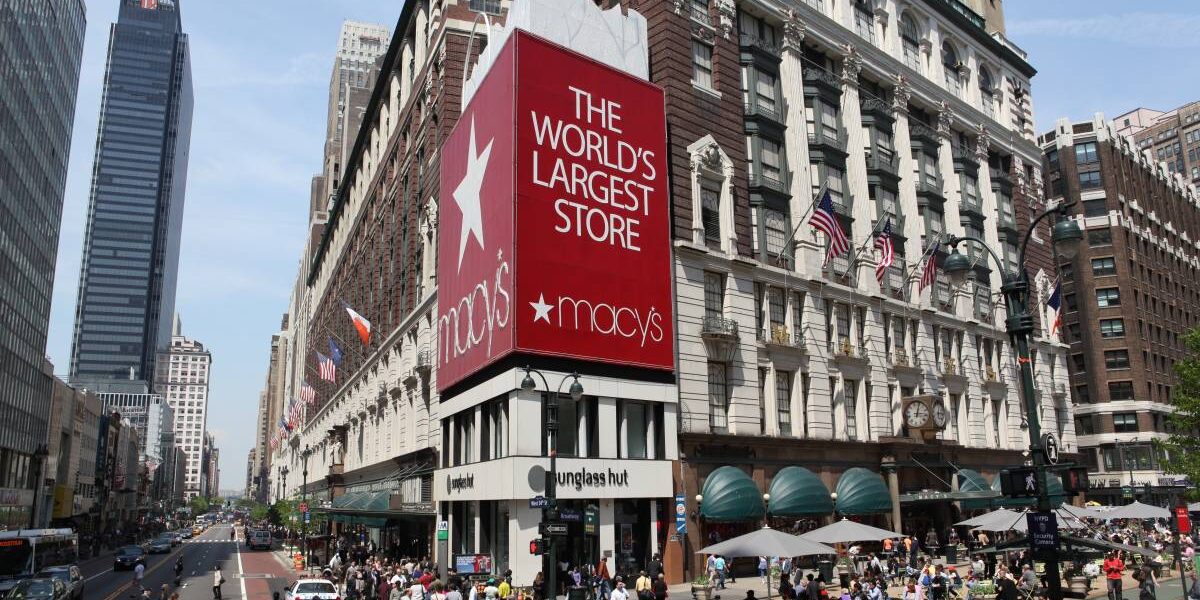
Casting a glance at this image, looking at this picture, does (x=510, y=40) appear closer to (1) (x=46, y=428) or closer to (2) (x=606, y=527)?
(2) (x=606, y=527)

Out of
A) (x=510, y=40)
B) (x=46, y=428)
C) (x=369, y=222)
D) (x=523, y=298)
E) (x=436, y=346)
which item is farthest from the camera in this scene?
(x=46, y=428)

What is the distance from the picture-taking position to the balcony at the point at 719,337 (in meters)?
39.8

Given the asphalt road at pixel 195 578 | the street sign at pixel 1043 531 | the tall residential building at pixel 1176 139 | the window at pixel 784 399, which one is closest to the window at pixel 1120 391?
the window at pixel 784 399

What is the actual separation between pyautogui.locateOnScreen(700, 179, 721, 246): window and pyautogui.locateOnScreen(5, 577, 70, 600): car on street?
3095 centimetres

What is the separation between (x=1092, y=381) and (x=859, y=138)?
4992 cm

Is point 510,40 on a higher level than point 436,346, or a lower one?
higher

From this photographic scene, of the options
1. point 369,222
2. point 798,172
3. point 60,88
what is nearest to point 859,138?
point 798,172

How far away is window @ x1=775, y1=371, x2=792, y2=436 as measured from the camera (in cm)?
4297

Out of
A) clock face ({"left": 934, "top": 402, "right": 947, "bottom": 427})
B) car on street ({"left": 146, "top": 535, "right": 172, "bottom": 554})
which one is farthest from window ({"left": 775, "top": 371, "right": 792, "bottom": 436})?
car on street ({"left": 146, "top": 535, "right": 172, "bottom": 554})

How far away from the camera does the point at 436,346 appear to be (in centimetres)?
4666

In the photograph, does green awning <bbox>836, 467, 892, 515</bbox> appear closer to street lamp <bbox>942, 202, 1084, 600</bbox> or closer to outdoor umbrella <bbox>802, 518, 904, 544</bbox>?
outdoor umbrella <bbox>802, 518, 904, 544</bbox>

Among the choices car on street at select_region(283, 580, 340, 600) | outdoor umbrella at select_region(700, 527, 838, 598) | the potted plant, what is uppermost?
outdoor umbrella at select_region(700, 527, 838, 598)

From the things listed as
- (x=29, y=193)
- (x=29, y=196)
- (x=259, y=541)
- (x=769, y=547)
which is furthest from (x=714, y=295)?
(x=29, y=196)

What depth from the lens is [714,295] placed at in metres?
41.8
